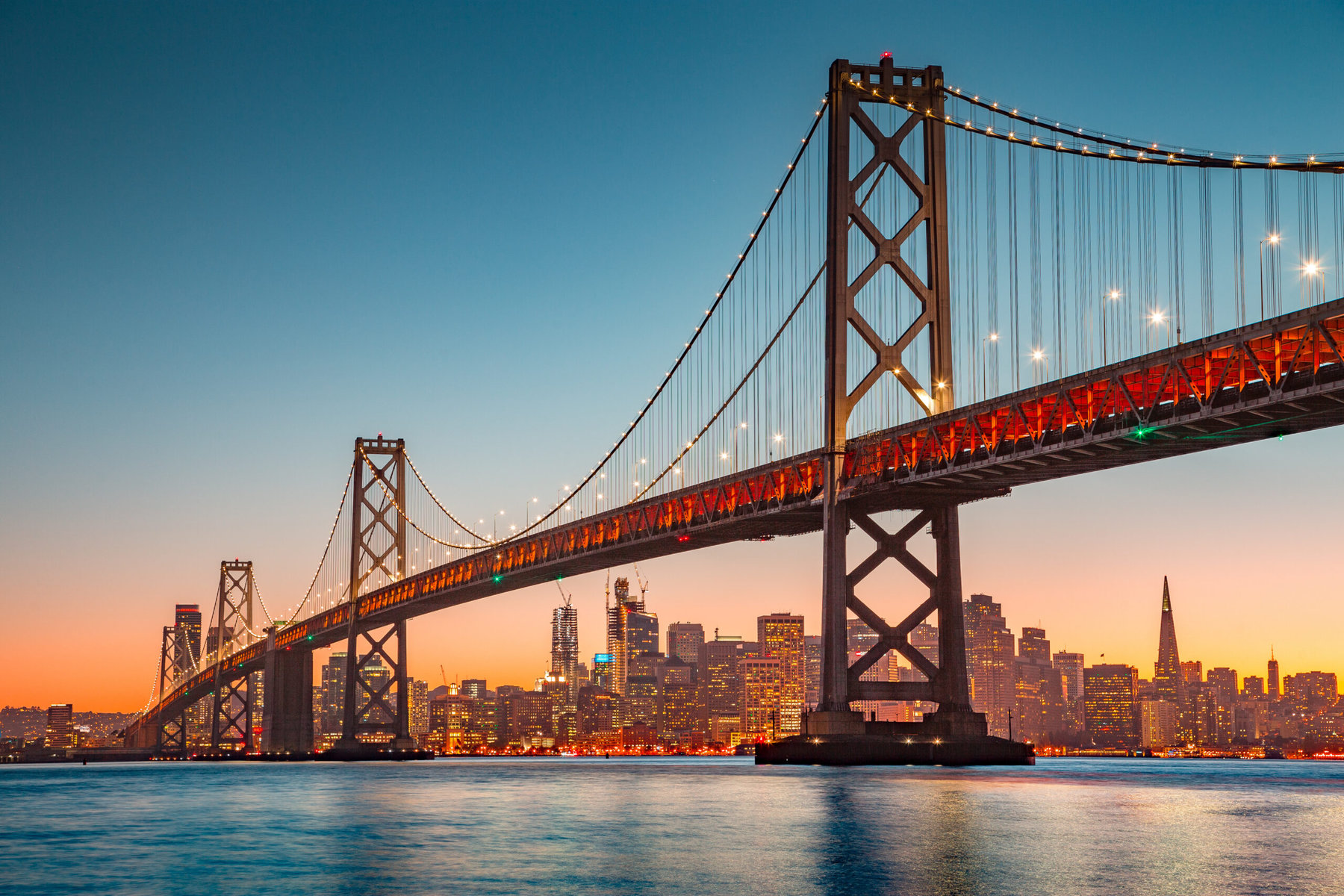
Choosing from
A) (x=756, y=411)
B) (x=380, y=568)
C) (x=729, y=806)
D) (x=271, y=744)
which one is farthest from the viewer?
(x=271, y=744)

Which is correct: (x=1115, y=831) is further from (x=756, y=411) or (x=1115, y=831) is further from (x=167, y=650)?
(x=167, y=650)

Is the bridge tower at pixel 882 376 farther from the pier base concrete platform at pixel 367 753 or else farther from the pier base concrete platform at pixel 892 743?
the pier base concrete platform at pixel 367 753

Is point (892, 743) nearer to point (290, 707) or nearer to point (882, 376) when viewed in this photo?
point (882, 376)

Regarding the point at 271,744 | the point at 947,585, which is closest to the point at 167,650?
the point at 271,744

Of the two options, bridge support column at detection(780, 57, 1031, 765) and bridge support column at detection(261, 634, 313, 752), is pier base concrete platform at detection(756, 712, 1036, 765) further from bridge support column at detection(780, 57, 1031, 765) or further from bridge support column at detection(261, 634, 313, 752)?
bridge support column at detection(261, 634, 313, 752)

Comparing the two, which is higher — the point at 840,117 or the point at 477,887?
the point at 840,117

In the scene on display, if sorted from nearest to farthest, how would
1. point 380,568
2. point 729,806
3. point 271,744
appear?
point 729,806 → point 380,568 → point 271,744

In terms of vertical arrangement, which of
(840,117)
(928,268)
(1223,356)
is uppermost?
(840,117)
